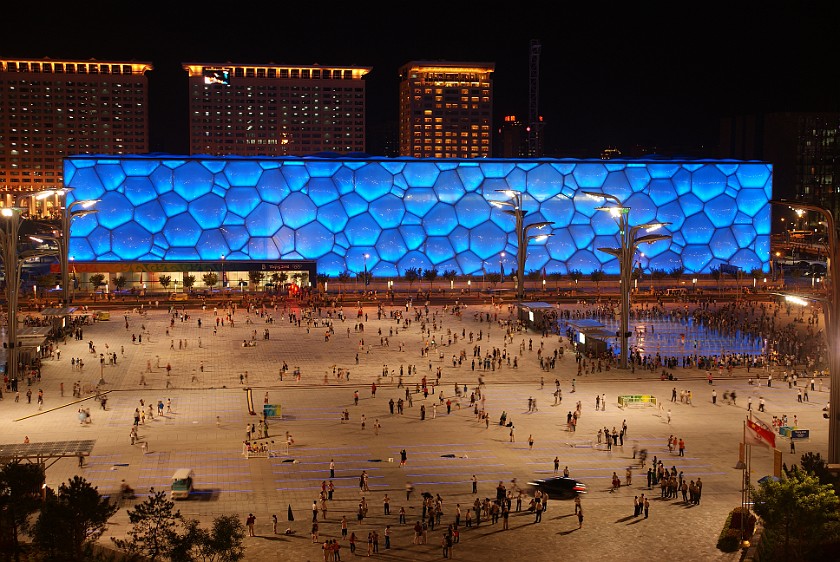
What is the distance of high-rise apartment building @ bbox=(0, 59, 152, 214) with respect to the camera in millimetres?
137250

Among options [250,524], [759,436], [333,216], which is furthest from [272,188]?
[759,436]

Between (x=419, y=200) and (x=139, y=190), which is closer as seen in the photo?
→ (x=139, y=190)

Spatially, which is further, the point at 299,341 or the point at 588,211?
the point at 588,211

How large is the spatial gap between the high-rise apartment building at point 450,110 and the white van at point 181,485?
442 feet

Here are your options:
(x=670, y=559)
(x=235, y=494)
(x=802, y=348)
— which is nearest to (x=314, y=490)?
(x=235, y=494)

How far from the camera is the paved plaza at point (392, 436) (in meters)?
21.2

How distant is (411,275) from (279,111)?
286 ft

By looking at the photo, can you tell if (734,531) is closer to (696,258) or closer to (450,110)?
(696,258)

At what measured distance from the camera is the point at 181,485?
74.7 ft

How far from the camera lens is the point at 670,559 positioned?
1983cm

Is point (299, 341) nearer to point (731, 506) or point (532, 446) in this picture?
point (532, 446)

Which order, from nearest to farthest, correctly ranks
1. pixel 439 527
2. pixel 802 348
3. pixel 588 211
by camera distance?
pixel 439 527, pixel 802 348, pixel 588 211

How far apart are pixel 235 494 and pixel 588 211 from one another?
57.9 m

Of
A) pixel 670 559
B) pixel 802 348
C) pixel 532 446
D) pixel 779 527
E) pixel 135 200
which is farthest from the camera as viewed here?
pixel 135 200
